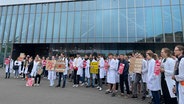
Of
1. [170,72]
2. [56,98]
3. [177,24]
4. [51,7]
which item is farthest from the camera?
[51,7]

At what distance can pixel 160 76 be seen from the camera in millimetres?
6223

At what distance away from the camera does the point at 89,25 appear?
1009 inches

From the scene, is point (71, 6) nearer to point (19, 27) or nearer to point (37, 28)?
point (37, 28)

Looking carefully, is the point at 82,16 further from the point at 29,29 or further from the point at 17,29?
the point at 17,29

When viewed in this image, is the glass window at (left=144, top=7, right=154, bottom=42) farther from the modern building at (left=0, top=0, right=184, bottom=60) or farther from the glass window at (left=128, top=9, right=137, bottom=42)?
the glass window at (left=128, top=9, right=137, bottom=42)

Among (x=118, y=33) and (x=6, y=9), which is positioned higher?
(x=6, y=9)

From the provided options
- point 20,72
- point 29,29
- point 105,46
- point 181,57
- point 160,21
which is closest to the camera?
point 181,57

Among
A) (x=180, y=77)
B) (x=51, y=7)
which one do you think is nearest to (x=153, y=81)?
(x=180, y=77)

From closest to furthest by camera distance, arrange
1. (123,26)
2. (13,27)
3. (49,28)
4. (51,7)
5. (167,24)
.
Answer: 1. (167,24)
2. (123,26)
3. (49,28)
4. (51,7)
5. (13,27)

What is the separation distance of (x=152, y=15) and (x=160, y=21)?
1.37 meters

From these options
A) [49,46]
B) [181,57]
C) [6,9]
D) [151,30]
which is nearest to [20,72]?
[49,46]

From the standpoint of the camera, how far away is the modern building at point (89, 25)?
22938 millimetres

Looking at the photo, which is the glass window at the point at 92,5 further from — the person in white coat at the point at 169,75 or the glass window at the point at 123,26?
the person in white coat at the point at 169,75

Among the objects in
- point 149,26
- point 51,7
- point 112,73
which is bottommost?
point 112,73
